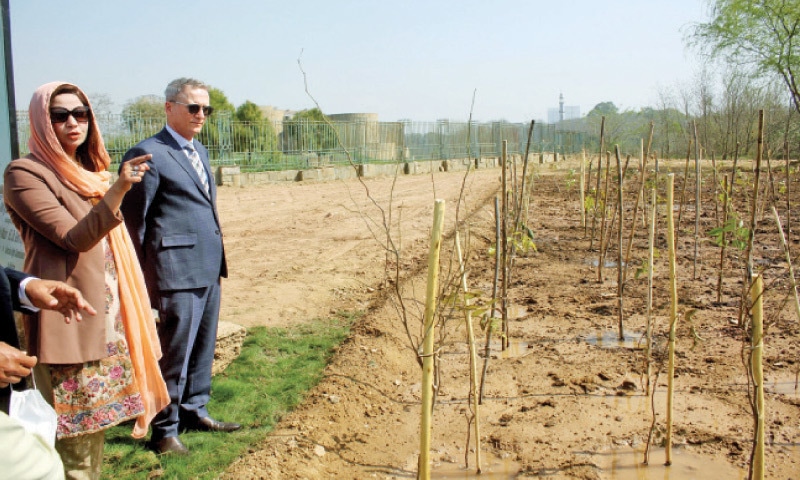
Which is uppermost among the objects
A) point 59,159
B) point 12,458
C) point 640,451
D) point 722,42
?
point 722,42

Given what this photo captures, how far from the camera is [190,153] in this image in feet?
9.77

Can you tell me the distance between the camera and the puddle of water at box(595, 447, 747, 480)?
3.06 m

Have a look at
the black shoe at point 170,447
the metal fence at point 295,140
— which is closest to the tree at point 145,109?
the metal fence at point 295,140

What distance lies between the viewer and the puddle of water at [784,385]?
393 centimetres

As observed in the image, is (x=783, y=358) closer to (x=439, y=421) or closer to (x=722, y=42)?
(x=439, y=421)

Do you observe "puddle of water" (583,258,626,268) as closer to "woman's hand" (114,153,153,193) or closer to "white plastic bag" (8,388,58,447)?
"woman's hand" (114,153,153,193)

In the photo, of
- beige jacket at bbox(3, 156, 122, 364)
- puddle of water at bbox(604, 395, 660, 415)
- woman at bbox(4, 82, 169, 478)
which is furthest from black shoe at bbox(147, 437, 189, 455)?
puddle of water at bbox(604, 395, 660, 415)

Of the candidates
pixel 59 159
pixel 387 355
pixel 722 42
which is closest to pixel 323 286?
pixel 387 355

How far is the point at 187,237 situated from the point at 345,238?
6524 millimetres

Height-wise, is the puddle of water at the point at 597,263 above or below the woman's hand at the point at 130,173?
below

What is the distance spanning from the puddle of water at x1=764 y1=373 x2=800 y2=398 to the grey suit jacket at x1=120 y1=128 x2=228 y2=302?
342 cm

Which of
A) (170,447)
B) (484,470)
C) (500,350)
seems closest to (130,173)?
(170,447)

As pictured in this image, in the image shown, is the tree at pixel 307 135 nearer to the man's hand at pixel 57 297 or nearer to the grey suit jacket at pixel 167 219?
the grey suit jacket at pixel 167 219

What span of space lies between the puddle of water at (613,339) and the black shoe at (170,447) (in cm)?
304
